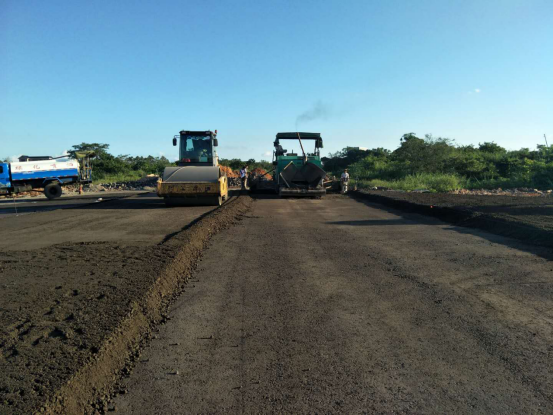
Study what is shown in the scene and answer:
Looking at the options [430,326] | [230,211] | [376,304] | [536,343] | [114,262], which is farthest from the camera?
[230,211]

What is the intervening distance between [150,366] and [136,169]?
58470mm

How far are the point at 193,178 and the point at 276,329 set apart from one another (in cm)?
1283

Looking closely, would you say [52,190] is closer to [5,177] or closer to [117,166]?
[5,177]

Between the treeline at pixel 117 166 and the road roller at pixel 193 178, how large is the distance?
1264 inches

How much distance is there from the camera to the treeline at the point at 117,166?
2051 inches

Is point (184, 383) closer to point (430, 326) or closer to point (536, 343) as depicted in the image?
point (430, 326)

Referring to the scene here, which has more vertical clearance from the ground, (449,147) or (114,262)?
(449,147)

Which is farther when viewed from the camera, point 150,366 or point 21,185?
point 21,185

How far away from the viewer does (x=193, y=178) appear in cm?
1644

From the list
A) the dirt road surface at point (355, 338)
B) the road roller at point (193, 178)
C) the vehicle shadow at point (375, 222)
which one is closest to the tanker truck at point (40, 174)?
the road roller at point (193, 178)

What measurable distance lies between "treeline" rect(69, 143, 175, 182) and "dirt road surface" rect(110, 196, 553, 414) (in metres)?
45.5

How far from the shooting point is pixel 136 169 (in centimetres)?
5881

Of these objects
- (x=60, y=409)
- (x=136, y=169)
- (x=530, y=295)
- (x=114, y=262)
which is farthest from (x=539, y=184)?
(x=136, y=169)

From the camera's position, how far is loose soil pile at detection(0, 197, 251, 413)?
118 inches
